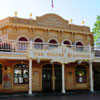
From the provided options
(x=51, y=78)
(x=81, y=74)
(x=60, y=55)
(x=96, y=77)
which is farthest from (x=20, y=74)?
(x=96, y=77)

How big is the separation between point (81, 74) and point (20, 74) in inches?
270

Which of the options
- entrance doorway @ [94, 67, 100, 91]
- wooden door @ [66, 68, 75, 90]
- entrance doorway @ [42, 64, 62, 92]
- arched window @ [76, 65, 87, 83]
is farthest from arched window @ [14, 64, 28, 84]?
entrance doorway @ [94, 67, 100, 91]

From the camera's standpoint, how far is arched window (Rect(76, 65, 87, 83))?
21438 mm

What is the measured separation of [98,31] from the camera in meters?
34.5

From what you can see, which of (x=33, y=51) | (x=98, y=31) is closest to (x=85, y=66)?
(x=33, y=51)

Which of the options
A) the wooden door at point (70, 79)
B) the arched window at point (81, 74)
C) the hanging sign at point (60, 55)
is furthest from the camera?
the arched window at point (81, 74)

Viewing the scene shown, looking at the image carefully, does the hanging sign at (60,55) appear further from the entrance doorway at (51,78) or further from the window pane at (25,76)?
the window pane at (25,76)

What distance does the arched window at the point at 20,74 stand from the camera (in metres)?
18.6

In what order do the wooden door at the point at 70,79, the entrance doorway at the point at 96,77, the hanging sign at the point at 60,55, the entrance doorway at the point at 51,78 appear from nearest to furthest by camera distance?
1. the hanging sign at the point at 60,55
2. the entrance doorway at the point at 51,78
3. the wooden door at the point at 70,79
4. the entrance doorway at the point at 96,77

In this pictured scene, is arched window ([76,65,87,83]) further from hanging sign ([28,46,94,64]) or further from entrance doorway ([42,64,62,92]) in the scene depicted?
hanging sign ([28,46,94,64])

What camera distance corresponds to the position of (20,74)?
1880 centimetres

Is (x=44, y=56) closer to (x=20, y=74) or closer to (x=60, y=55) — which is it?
(x=60, y=55)

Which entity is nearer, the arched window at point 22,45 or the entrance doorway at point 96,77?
the arched window at point 22,45

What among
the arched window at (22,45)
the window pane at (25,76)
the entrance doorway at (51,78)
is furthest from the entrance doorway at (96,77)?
the arched window at (22,45)
